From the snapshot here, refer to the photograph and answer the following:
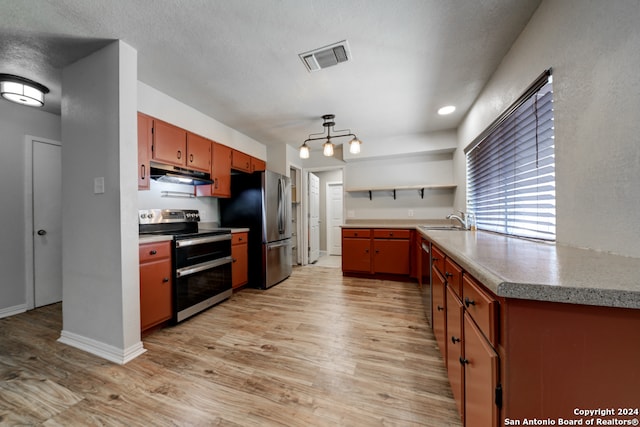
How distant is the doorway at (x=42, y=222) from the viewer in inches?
104

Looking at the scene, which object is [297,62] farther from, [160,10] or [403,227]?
[403,227]

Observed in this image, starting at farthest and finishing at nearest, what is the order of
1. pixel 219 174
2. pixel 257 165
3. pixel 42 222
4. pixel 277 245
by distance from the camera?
1. pixel 257 165
2. pixel 277 245
3. pixel 219 174
4. pixel 42 222

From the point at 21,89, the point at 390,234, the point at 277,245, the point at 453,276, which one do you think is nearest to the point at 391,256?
the point at 390,234

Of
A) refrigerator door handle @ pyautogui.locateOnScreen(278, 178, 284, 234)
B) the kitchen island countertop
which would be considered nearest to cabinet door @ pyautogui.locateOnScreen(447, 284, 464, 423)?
the kitchen island countertop

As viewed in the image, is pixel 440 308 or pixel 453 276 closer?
pixel 453 276

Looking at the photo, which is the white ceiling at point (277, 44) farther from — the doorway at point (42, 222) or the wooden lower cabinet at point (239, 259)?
the wooden lower cabinet at point (239, 259)

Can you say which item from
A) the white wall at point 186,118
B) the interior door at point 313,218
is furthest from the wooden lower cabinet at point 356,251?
the white wall at point 186,118

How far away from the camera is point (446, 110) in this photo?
114 inches

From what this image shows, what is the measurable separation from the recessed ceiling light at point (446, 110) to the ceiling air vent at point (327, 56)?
161 centimetres

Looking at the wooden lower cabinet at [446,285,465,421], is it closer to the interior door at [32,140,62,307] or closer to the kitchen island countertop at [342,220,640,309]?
the kitchen island countertop at [342,220,640,309]

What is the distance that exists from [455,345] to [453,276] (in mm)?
347

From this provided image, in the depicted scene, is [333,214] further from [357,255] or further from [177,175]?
[177,175]

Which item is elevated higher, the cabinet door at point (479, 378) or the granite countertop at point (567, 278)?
the granite countertop at point (567, 278)

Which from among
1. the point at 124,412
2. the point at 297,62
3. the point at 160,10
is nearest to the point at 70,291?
the point at 124,412
